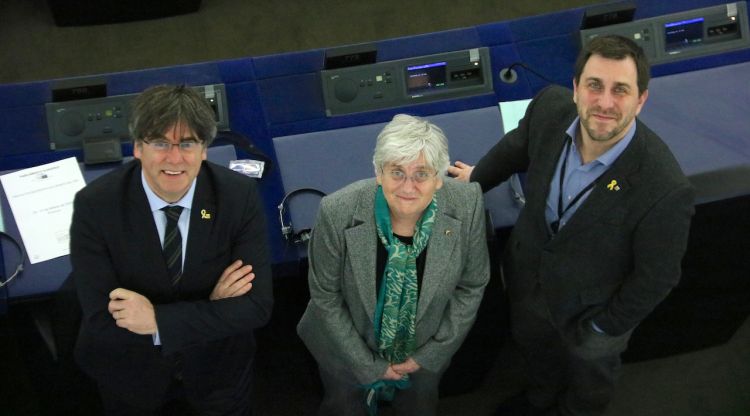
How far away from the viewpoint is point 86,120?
2768 millimetres

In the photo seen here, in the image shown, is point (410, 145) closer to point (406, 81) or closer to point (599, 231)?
point (599, 231)

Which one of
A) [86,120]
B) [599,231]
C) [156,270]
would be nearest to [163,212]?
[156,270]

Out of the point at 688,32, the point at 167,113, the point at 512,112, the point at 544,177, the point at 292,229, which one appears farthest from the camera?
the point at 688,32

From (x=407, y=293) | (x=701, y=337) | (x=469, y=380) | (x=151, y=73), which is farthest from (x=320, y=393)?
(x=701, y=337)

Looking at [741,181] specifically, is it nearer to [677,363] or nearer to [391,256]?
[677,363]

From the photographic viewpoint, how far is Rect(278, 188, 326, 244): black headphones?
2.59 meters

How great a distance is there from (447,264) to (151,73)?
1.36m

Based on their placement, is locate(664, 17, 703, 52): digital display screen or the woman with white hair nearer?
the woman with white hair

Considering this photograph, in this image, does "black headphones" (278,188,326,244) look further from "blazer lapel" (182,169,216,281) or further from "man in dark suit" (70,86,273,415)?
"blazer lapel" (182,169,216,281)

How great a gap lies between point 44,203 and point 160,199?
76 centimetres

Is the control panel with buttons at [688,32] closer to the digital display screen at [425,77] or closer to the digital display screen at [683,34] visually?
the digital display screen at [683,34]

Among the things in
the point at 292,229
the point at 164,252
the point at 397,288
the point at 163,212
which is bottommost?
the point at 397,288

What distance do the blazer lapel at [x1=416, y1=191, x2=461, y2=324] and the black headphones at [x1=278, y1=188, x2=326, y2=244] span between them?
54 centimetres

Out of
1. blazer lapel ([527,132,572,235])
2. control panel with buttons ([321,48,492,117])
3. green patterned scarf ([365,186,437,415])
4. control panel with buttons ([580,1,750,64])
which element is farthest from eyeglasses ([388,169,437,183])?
control panel with buttons ([580,1,750,64])
